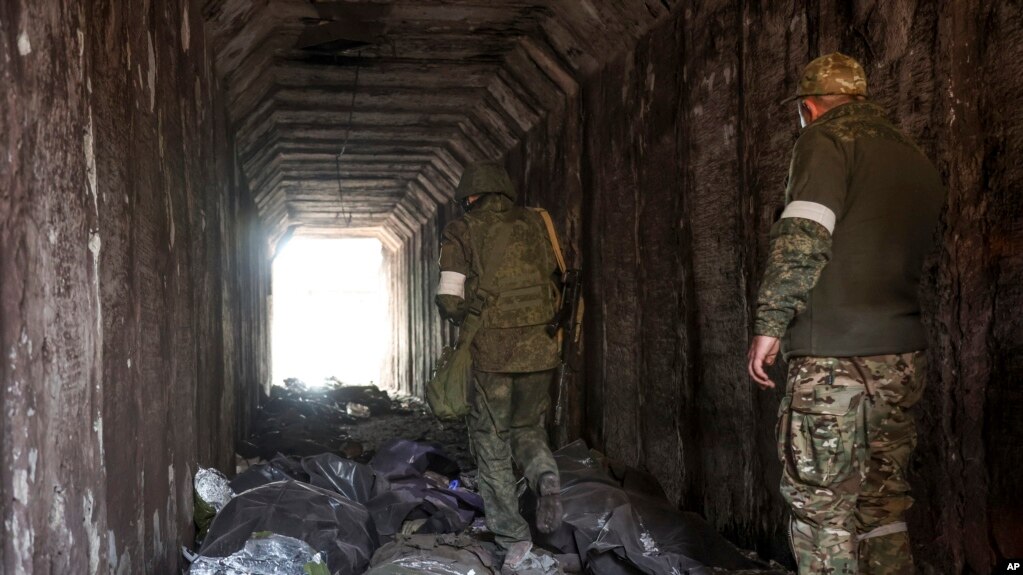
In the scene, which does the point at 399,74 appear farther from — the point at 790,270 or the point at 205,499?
the point at 790,270

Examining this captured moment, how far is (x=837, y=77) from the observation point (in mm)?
2896

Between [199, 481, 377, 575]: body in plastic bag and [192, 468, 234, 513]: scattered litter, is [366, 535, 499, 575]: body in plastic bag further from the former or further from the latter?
[192, 468, 234, 513]: scattered litter

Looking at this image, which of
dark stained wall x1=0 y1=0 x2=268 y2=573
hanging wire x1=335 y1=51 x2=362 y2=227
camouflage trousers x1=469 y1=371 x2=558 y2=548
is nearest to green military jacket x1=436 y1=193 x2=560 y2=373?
camouflage trousers x1=469 y1=371 x2=558 y2=548

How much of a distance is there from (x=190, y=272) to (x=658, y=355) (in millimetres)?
2613

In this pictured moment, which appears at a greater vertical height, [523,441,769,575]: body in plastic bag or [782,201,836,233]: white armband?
[782,201,836,233]: white armband

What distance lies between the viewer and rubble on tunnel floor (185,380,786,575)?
3.46m

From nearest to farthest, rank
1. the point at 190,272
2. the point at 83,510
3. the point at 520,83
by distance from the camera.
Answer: the point at 83,510 → the point at 190,272 → the point at 520,83

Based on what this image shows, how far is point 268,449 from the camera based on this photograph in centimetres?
685

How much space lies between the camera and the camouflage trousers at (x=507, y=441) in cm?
414

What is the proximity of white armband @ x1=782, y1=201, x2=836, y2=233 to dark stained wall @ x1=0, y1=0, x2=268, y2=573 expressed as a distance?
211 cm

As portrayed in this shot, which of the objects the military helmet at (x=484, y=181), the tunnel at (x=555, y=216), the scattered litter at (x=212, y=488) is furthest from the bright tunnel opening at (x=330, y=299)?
the military helmet at (x=484, y=181)

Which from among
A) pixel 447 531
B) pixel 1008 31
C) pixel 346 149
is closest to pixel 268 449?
pixel 447 531

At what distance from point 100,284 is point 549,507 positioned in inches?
91.3

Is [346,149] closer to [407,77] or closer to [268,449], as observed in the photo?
[407,77]
